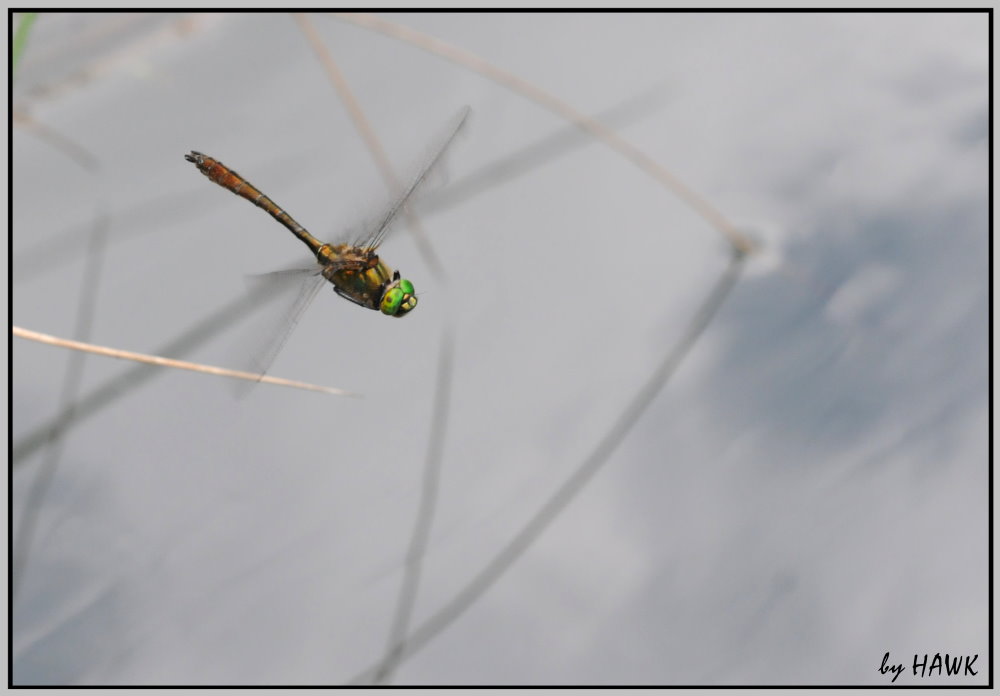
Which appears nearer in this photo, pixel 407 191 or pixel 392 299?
pixel 407 191

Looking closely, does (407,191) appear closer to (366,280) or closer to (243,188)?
(366,280)

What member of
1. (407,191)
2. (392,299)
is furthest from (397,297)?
(407,191)

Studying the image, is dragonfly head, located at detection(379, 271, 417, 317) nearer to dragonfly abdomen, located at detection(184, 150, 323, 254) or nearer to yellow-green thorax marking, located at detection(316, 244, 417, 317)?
yellow-green thorax marking, located at detection(316, 244, 417, 317)

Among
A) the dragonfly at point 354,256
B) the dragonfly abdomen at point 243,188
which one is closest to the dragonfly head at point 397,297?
the dragonfly at point 354,256

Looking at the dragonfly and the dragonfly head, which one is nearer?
the dragonfly

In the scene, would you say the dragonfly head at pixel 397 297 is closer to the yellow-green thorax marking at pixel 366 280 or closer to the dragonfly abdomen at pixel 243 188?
the yellow-green thorax marking at pixel 366 280

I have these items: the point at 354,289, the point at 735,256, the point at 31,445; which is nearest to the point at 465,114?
the point at 354,289

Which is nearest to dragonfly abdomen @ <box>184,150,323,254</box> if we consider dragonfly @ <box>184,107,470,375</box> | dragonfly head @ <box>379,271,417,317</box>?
dragonfly @ <box>184,107,470,375</box>
